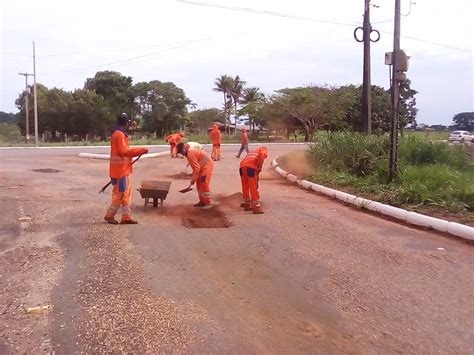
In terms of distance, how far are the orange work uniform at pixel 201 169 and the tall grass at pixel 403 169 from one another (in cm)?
341

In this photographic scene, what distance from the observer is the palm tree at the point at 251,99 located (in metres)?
51.0

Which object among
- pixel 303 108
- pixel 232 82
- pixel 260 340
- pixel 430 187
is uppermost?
pixel 232 82

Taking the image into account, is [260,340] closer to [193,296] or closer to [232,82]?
[193,296]

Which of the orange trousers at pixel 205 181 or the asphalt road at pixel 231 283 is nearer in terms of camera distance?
the asphalt road at pixel 231 283

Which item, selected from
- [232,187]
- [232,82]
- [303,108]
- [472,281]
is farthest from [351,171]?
[232,82]

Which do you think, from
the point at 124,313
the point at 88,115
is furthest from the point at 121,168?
the point at 88,115

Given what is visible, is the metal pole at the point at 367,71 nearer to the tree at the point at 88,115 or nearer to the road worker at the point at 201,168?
the road worker at the point at 201,168

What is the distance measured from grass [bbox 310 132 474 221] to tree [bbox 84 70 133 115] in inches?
1605

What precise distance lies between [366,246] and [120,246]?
312 cm

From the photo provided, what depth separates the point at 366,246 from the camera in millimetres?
6512

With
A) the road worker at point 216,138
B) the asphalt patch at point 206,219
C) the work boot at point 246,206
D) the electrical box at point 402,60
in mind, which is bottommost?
the asphalt patch at point 206,219

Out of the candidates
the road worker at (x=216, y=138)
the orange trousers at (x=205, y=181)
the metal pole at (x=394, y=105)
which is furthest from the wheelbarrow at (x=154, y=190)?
the road worker at (x=216, y=138)

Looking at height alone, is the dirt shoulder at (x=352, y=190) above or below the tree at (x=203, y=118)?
below

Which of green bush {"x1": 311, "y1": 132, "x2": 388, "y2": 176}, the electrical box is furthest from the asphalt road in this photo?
green bush {"x1": 311, "y1": 132, "x2": 388, "y2": 176}
